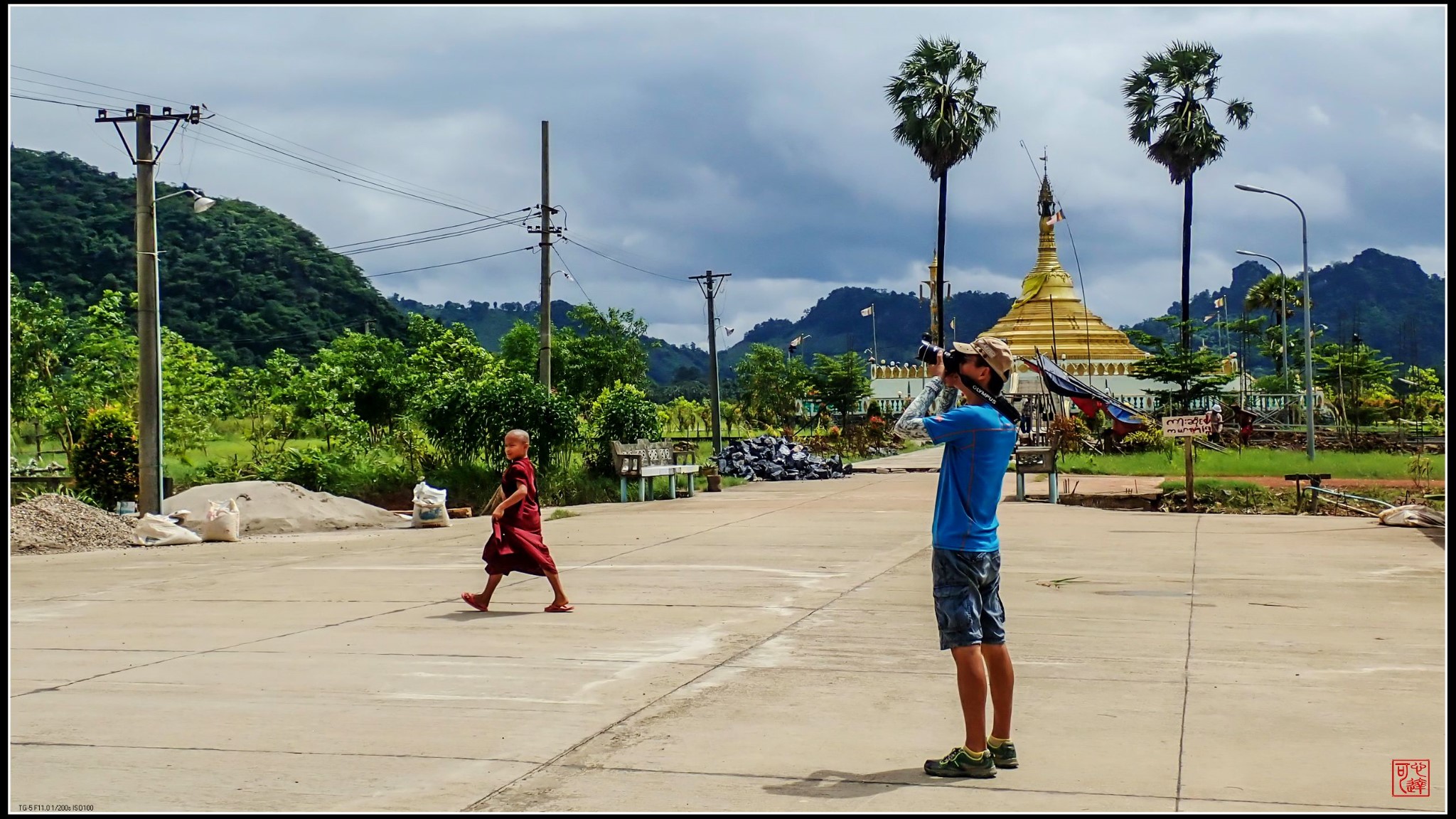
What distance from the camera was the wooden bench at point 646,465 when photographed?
2617 centimetres

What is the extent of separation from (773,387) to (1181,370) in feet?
96.7

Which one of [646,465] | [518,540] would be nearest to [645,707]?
[518,540]

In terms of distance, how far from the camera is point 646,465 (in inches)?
1056

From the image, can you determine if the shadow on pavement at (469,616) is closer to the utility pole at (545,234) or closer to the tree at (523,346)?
the utility pole at (545,234)

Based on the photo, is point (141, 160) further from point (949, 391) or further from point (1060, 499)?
point (949, 391)

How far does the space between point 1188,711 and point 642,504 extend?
18.5 metres

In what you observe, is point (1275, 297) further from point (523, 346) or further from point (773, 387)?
point (523, 346)

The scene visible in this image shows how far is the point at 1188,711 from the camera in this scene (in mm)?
6785

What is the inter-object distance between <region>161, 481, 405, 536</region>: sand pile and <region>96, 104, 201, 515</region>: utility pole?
22.9 inches

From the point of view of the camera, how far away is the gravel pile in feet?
53.1

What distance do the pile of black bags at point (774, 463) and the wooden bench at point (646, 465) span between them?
25.9ft

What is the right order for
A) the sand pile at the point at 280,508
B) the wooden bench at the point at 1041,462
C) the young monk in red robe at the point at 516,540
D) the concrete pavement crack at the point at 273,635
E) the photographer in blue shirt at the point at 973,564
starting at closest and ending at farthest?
the photographer in blue shirt at the point at 973,564, the concrete pavement crack at the point at 273,635, the young monk in red robe at the point at 516,540, the sand pile at the point at 280,508, the wooden bench at the point at 1041,462
